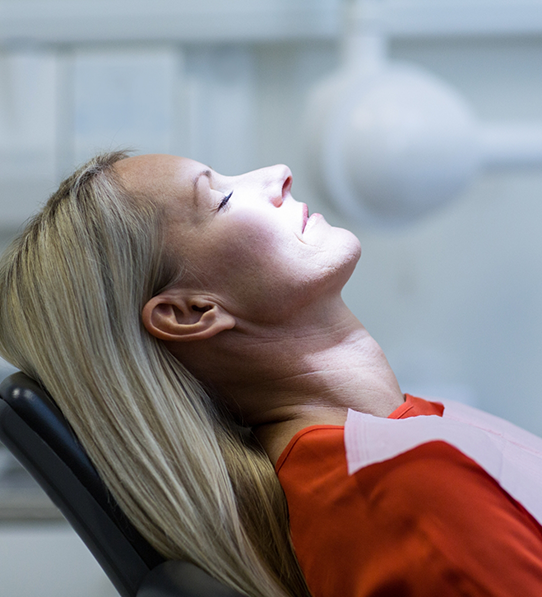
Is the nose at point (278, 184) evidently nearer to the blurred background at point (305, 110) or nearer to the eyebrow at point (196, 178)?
the eyebrow at point (196, 178)

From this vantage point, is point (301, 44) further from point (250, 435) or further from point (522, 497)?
point (522, 497)

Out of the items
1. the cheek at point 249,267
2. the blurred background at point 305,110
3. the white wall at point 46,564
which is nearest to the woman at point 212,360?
the cheek at point 249,267

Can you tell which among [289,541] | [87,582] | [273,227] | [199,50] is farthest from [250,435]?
[199,50]

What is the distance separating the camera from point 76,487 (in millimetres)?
718

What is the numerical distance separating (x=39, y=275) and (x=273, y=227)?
304 mm

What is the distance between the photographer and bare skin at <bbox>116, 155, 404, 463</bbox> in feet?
2.63

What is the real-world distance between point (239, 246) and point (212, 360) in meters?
0.16

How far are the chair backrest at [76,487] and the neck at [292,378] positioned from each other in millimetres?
194

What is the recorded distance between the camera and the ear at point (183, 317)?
794 mm

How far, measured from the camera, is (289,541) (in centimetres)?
74

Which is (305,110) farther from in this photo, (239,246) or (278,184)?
(239,246)

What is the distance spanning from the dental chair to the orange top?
0.54ft

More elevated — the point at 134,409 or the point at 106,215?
the point at 106,215

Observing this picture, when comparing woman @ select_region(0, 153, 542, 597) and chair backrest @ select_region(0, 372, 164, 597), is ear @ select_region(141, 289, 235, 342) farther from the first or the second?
chair backrest @ select_region(0, 372, 164, 597)
